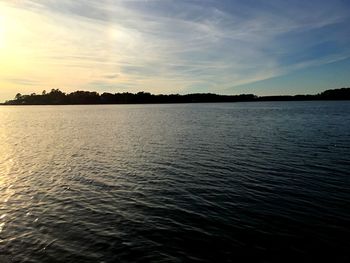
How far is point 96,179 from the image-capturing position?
30.0 meters

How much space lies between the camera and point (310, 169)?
31.2m

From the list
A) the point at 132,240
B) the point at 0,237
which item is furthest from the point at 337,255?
the point at 0,237

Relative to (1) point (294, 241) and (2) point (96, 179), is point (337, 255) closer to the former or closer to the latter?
(1) point (294, 241)

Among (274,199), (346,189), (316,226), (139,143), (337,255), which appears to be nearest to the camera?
(337,255)

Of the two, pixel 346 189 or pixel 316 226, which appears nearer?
pixel 316 226

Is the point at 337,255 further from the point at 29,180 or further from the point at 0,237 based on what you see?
the point at 29,180

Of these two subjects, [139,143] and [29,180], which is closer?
[29,180]

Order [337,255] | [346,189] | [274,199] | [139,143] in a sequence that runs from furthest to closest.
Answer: [139,143]
[346,189]
[274,199]
[337,255]

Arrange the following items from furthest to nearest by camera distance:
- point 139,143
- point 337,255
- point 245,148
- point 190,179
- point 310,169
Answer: point 139,143 < point 245,148 < point 310,169 < point 190,179 < point 337,255

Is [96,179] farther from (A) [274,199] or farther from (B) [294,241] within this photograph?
(B) [294,241]

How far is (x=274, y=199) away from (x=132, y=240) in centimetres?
1185

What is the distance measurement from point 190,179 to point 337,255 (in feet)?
51.6

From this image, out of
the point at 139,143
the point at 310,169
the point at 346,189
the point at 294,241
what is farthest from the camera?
the point at 139,143

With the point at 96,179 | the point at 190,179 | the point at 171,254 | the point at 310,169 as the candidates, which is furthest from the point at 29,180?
the point at 310,169
